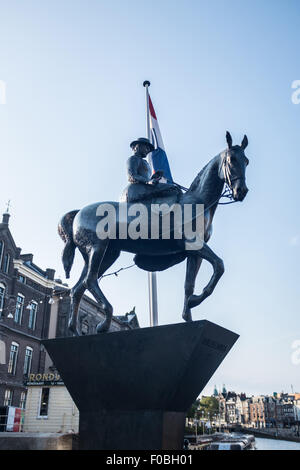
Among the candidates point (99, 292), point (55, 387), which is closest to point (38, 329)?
point (55, 387)

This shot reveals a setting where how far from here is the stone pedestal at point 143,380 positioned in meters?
4.22

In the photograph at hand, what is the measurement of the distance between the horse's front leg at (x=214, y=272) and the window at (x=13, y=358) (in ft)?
89.5

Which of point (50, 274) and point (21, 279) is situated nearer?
point (21, 279)

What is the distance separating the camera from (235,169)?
16.4ft

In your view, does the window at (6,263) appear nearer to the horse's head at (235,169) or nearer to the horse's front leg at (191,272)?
the horse's front leg at (191,272)

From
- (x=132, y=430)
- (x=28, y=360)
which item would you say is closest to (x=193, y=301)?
(x=132, y=430)

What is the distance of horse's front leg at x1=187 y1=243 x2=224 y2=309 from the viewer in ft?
16.0

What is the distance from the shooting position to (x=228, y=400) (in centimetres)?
14850

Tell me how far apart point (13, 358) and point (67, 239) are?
26737 mm

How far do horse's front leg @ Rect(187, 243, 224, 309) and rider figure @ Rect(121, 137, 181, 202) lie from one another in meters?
0.95

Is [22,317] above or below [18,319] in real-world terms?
above

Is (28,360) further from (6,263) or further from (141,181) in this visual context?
(141,181)

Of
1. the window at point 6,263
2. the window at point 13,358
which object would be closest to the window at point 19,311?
the window at point 13,358
